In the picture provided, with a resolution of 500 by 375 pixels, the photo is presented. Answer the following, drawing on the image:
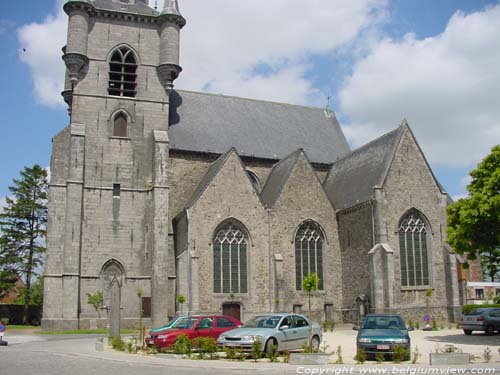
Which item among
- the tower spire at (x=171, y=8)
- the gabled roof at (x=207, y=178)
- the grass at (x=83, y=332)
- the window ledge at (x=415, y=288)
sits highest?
the tower spire at (x=171, y=8)

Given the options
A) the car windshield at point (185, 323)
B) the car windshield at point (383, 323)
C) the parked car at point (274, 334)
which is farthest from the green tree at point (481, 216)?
the car windshield at point (185, 323)

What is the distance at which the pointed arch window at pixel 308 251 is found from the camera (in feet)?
103

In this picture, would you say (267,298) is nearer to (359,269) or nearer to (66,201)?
(359,269)

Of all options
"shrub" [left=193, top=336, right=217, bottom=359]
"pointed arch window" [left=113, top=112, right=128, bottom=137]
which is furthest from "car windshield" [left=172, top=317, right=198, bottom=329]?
"pointed arch window" [left=113, top=112, right=128, bottom=137]

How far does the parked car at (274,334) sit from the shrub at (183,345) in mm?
859

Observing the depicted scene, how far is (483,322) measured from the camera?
2398cm

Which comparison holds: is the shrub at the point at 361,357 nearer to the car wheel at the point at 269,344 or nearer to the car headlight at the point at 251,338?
the car wheel at the point at 269,344

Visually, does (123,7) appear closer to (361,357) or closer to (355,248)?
(355,248)

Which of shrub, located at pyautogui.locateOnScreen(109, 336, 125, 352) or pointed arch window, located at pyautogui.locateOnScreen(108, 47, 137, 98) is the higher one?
pointed arch window, located at pyautogui.locateOnScreen(108, 47, 137, 98)

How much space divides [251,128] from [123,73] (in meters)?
9.31

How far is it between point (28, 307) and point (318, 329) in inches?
1084

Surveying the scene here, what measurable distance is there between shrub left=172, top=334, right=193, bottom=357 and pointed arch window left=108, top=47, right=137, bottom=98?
20.2 meters

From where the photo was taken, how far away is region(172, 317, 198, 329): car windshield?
1825 cm

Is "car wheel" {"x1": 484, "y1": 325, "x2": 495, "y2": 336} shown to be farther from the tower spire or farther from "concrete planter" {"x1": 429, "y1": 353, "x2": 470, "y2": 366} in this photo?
the tower spire
